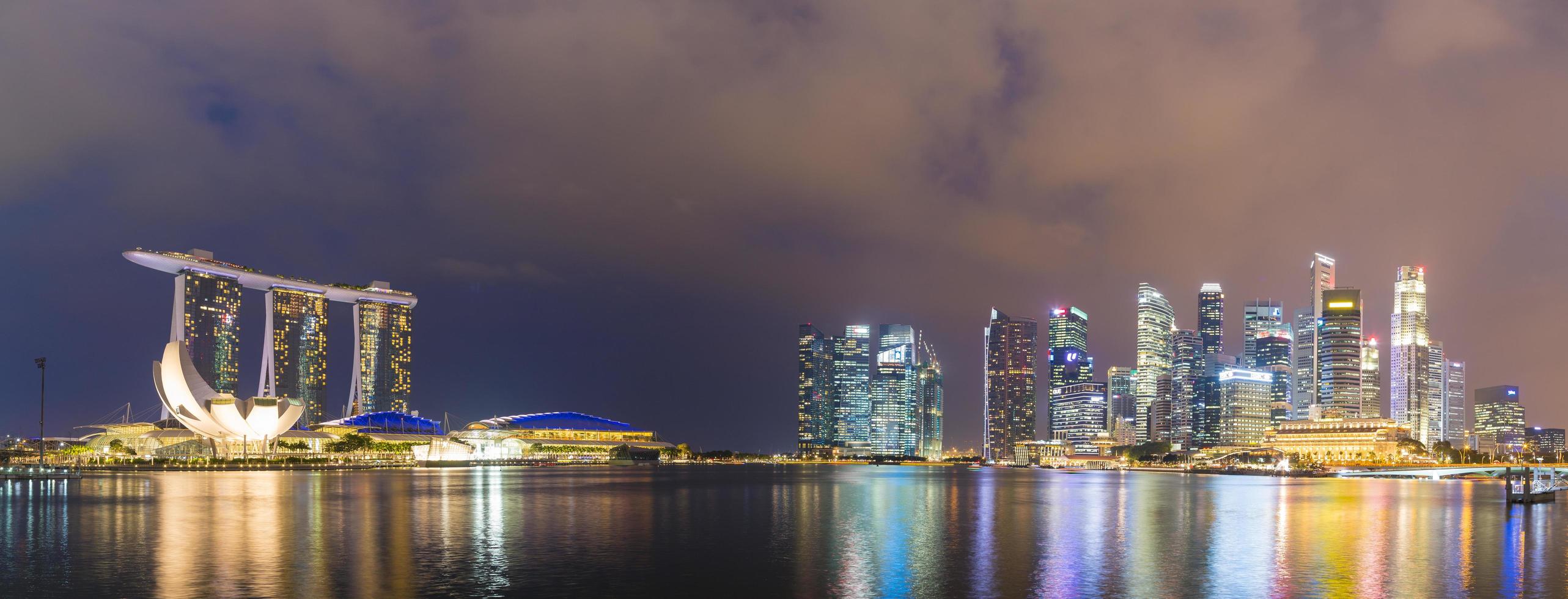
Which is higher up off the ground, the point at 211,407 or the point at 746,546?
the point at 746,546

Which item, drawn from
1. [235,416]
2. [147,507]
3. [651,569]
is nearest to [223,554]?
[651,569]

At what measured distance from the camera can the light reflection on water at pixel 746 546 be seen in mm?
30609

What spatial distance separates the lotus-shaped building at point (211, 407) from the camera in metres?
146

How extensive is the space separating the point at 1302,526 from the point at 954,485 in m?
63.3

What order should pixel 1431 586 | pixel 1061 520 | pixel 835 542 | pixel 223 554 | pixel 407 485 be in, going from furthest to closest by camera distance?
pixel 407 485 → pixel 1061 520 → pixel 835 542 → pixel 223 554 → pixel 1431 586

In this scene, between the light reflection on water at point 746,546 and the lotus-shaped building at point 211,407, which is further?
the lotus-shaped building at point 211,407

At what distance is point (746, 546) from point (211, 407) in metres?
131

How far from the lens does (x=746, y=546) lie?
41.8 meters

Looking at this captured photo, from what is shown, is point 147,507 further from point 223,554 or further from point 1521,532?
point 1521,532

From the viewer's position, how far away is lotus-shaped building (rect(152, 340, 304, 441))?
5733 inches

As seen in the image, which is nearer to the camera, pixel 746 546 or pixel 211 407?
pixel 746 546

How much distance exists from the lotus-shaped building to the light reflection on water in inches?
2826

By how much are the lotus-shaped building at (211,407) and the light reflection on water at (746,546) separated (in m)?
71.8

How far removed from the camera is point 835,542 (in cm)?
4312
